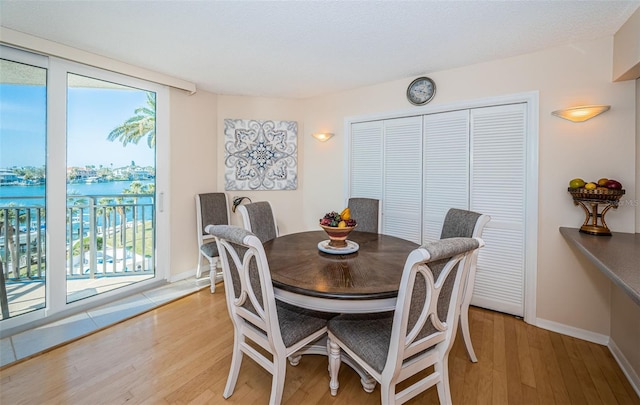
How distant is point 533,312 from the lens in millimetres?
2420

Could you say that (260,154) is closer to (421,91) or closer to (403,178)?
(403,178)

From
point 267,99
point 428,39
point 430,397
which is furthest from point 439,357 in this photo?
point 267,99

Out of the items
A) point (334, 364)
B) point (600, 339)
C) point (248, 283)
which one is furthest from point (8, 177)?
point (600, 339)

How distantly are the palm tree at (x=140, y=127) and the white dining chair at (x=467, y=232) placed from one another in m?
3.21

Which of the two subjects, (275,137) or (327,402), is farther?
(275,137)

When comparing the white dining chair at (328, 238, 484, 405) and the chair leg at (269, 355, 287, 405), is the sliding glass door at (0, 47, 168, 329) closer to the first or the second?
the chair leg at (269, 355, 287, 405)

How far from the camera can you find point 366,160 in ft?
11.3

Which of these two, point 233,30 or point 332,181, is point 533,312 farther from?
point 233,30

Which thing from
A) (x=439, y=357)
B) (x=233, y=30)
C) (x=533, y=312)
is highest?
(x=233, y=30)

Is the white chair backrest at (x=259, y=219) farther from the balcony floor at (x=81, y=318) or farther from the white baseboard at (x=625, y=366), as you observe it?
the white baseboard at (x=625, y=366)

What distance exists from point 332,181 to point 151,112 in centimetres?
230

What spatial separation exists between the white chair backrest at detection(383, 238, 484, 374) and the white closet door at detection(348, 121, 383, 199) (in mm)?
2112

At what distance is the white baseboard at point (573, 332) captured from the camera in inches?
84.7

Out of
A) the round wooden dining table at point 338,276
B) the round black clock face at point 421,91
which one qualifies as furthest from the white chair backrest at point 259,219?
the round black clock face at point 421,91
